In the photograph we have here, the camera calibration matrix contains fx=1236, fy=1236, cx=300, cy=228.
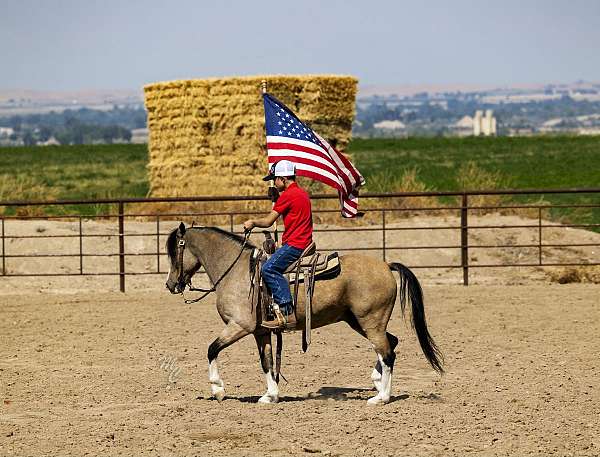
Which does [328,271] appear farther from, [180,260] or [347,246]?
[347,246]

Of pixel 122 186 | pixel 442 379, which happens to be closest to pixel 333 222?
pixel 442 379

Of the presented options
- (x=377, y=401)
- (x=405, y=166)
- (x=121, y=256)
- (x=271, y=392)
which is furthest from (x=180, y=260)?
(x=405, y=166)

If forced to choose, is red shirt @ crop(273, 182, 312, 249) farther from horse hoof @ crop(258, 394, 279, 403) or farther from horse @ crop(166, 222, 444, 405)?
horse hoof @ crop(258, 394, 279, 403)

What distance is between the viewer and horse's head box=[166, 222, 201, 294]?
32.7 feet

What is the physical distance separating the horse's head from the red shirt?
86 centimetres

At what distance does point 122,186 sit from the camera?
41.0m

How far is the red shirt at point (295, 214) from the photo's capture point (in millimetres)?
9422

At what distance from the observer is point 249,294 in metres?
9.70

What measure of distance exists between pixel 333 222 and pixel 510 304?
7.17m

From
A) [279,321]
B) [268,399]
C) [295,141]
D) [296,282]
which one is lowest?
[268,399]

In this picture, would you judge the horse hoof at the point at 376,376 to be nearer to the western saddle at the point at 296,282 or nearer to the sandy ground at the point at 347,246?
the western saddle at the point at 296,282

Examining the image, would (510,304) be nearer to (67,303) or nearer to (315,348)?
(315,348)

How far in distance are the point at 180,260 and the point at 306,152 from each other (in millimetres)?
1509

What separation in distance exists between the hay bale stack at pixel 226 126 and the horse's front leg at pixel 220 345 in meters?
14.6
